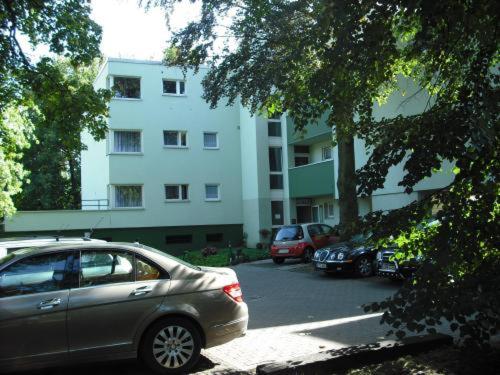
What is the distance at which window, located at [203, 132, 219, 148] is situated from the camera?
106ft

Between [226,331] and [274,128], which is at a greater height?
[274,128]

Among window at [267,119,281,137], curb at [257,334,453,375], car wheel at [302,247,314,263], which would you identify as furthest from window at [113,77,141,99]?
curb at [257,334,453,375]

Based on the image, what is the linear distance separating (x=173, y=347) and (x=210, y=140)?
87.5ft

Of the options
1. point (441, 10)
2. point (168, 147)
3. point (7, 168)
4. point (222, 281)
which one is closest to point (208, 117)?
point (168, 147)

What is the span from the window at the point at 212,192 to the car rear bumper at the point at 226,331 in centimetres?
2555

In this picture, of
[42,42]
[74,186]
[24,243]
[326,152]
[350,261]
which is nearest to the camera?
[24,243]

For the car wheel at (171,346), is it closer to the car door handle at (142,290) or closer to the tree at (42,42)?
the car door handle at (142,290)

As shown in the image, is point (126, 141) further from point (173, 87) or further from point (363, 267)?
point (363, 267)

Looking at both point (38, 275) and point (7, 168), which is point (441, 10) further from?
point (7, 168)

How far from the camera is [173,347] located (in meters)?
6.39

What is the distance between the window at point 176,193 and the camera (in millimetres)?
31217

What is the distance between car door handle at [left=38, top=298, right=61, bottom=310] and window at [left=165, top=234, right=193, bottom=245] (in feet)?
81.9

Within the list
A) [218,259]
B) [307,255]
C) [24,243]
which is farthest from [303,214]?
[24,243]

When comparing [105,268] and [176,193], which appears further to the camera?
[176,193]
